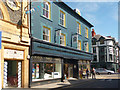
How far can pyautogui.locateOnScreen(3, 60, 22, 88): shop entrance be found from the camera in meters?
13.6

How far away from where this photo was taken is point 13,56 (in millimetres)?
13578

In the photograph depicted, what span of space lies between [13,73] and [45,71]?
404cm

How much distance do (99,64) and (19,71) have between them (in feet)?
142

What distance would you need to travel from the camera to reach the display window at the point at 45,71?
1628cm

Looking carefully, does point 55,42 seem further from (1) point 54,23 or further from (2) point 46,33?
(1) point 54,23

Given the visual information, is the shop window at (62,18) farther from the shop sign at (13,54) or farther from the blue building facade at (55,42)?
the shop sign at (13,54)

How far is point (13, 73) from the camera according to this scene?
47.3 ft

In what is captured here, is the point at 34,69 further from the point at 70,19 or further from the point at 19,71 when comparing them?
the point at 70,19

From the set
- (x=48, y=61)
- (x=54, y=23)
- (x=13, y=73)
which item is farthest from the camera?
(x=54, y=23)

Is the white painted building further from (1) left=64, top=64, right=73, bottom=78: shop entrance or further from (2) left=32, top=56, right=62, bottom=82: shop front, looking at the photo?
(2) left=32, top=56, right=62, bottom=82: shop front

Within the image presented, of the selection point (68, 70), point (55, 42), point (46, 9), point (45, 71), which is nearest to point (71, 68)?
point (68, 70)

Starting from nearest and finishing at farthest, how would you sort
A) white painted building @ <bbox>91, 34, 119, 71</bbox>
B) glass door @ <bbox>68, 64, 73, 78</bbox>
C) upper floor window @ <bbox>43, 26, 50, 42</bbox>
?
1. upper floor window @ <bbox>43, 26, 50, 42</bbox>
2. glass door @ <bbox>68, 64, 73, 78</bbox>
3. white painted building @ <bbox>91, 34, 119, 71</bbox>

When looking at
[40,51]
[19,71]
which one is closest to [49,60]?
[40,51]

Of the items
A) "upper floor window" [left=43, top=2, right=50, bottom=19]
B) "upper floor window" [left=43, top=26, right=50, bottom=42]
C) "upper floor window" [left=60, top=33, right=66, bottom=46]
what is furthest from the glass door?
"upper floor window" [left=43, top=2, right=50, bottom=19]
